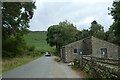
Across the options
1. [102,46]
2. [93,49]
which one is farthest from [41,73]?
[102,46]

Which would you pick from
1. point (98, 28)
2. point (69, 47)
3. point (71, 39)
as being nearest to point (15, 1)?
point (69, 47)

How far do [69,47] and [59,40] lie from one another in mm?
30016

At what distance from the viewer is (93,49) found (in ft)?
188

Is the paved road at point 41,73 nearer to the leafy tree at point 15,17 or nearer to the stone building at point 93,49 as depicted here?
the leafy tree at point 15,17

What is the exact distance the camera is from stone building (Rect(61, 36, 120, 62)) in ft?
188

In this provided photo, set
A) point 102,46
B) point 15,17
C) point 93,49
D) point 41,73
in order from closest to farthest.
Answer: point 41,73
point 15,17
point 93,49
point 102,46

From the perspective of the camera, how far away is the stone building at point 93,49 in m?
57.3

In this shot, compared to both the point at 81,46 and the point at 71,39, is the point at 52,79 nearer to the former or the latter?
the point at 81,46

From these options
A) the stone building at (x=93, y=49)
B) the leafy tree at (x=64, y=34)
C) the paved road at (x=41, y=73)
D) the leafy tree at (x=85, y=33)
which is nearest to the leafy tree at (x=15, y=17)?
the paved road at (x=41, y=73)

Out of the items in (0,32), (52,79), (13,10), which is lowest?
(52,79)

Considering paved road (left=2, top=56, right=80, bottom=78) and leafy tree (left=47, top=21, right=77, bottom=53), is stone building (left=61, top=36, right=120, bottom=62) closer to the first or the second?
paved road (left=2, top=56, right=80, bottom=78)

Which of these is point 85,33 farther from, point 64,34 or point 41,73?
point 41,73

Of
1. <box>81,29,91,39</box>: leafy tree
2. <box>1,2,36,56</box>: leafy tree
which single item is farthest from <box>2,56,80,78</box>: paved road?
<box>81,29,91,39</box>: leafy tree

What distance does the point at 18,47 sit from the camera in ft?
211
